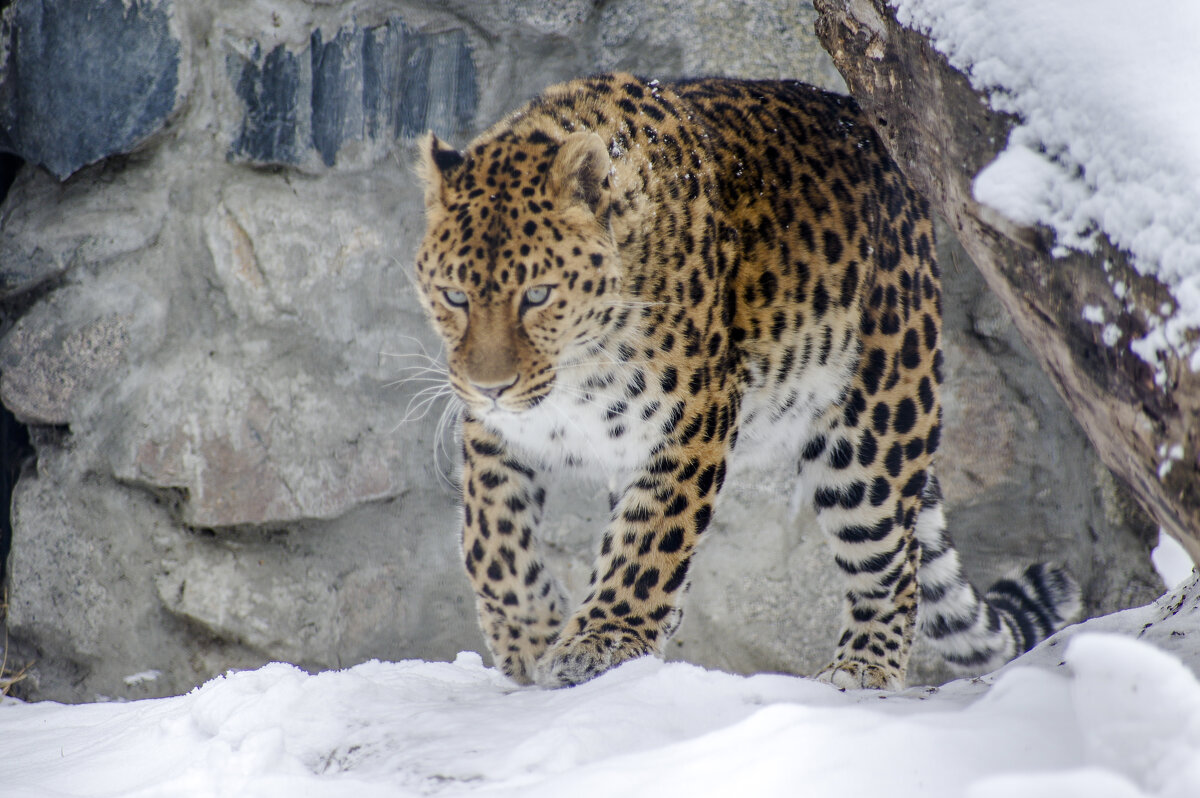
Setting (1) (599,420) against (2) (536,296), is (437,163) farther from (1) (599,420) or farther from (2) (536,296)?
(1) (599,420)

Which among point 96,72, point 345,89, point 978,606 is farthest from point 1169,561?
point 96,72

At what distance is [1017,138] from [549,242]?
1.34 metres

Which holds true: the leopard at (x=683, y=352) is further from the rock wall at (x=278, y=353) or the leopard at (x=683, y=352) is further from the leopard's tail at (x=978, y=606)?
the rock wall at (x=278, y=353)

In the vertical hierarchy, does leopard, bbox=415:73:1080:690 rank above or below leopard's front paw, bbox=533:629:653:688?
above

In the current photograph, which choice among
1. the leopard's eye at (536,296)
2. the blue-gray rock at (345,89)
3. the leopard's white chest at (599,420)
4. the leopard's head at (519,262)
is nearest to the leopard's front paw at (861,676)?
the leopard's white chest at (599,420)

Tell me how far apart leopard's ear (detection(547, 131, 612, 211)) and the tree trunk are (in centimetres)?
79

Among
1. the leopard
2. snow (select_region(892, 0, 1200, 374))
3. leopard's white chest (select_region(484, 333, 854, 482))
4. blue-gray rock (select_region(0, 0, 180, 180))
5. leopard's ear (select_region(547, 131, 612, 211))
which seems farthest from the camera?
blue-gray rock (select_region(0, 0, 180, 180))

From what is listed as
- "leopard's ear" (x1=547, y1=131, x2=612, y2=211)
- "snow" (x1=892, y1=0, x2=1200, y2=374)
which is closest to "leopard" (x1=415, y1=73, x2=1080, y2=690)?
"leopard's ear" (x1=547, y1=131, x2=612, y2=211)

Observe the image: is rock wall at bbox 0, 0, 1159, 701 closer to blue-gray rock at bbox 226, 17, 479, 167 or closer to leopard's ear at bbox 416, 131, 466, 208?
blue-gray rock at bbox 226, 17, 479, 167

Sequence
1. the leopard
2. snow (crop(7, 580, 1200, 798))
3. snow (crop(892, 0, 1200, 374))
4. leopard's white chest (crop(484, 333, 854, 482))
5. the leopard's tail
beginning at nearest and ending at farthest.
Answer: snow (crop(7, 580, 1200, 798))
snow (crop(892, 0, 1200, 374))
the leopard
leopard's white chest (crop(484, 333, 854, 482))
the leopard's tail

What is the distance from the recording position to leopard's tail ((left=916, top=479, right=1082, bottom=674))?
414cm

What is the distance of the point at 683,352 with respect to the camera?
3287 millimetres

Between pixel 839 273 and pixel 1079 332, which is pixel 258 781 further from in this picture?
pixel 839 273

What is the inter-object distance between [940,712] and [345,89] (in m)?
3.60
